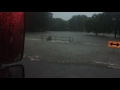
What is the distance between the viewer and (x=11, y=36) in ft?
2.50

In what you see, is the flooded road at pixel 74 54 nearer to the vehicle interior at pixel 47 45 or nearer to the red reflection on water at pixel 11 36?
the vehicle interior at pixel 47 45

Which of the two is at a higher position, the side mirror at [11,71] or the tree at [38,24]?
the tree at [38,24]

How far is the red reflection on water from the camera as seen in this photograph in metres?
0.75

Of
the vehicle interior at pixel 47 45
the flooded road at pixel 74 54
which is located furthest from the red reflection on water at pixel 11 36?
the flooded road at pixel 74 54

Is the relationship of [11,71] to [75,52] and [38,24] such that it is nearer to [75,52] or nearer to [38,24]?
[38,24]

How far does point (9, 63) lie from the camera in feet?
2.40

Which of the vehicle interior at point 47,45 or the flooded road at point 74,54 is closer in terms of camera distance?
the vehicle interior at point 47,45

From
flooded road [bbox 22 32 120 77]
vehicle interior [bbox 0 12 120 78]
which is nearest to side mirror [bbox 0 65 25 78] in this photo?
→ vehicle interior [bbox 0 12 120 78]

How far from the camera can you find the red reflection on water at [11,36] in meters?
0.75

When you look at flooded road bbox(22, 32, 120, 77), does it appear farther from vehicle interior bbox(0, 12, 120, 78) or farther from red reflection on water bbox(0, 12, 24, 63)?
red reflection on water bbox(0, 12, 24, 63)

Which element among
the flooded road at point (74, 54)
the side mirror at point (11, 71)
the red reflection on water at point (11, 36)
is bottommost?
the flooded road at point (74, 54)
